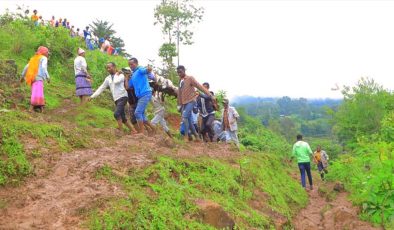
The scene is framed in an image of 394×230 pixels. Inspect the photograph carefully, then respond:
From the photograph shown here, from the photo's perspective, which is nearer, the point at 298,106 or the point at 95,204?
the point at 95,204

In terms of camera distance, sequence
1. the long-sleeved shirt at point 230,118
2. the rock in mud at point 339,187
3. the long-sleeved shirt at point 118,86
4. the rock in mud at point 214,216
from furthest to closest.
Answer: the rock in mud at point 339,187
the long-sleeved shirt at point 230,118
the long-sleeved shirt at point 118,86
the rock in mud at point 214,216

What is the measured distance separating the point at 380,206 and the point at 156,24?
24453mm

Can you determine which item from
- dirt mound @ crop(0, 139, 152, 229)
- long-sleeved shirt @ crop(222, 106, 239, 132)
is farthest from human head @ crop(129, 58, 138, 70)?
long-sleeved shirt @ crop(222, 106, 239, 132)

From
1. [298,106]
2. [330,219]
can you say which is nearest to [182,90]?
[330,219]

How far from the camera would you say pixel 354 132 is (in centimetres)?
3322

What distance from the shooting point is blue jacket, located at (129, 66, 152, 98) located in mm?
8477

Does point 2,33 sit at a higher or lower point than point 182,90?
higher

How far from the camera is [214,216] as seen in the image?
5141 mm

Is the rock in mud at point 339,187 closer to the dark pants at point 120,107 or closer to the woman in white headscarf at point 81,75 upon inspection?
the dark pants at point 120,107

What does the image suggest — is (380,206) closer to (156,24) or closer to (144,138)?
(144,138)

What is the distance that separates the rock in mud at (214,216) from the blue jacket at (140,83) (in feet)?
12.1

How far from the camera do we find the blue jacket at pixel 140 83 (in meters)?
8.48

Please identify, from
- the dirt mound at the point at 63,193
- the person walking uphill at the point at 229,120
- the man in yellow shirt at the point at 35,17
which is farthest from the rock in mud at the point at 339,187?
the man in yellow shirt at the point at 35,17

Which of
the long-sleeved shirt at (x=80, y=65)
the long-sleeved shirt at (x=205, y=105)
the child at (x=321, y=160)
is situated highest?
the long-sleeved shirt at (x=80, y=65)
